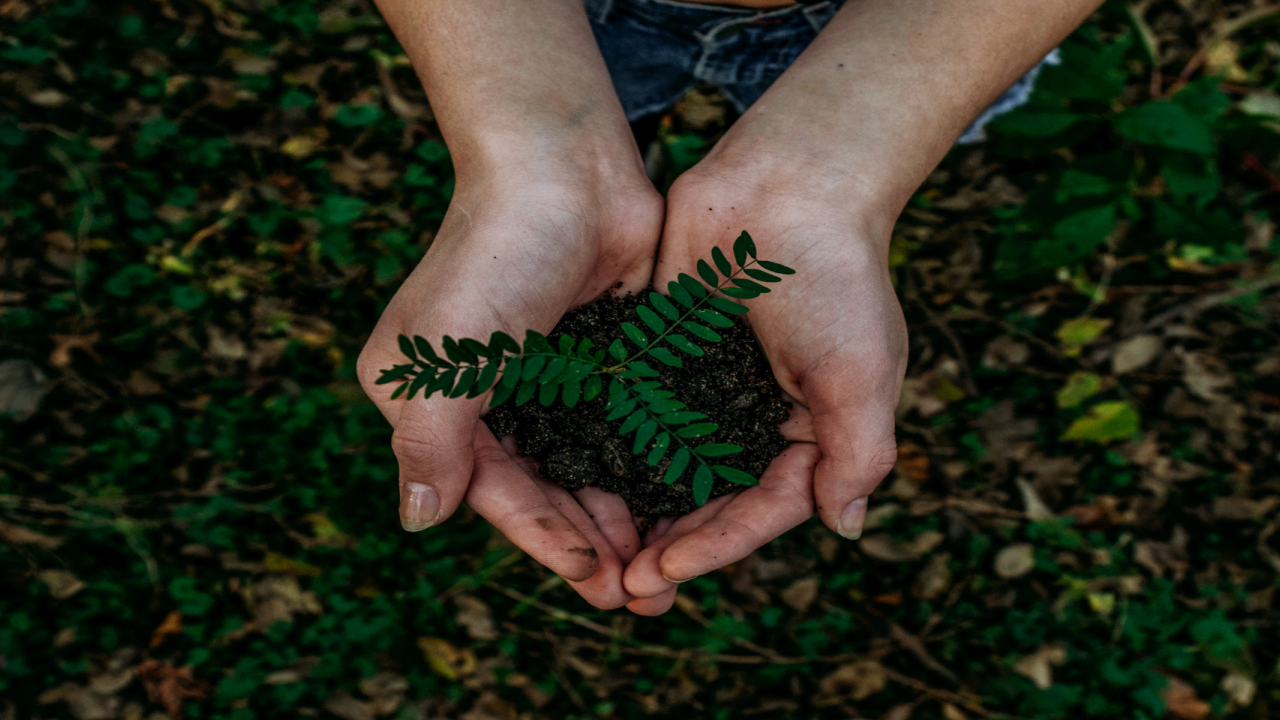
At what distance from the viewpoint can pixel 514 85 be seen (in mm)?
2369

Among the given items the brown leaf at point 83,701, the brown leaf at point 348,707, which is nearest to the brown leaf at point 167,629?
the brown leaf at point 83,701

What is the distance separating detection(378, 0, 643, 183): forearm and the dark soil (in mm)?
506

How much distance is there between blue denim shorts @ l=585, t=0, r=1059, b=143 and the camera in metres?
2.73

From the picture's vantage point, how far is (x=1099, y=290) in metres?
3.69

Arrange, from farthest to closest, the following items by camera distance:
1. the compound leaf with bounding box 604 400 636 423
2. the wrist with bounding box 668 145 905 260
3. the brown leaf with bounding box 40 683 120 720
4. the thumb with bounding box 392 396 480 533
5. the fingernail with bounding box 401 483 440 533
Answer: the brown leaf with bounding box 40 683 120 720
the wrist with bounding box 668 145 905 260
the fingernail with bounding box 401 483 440 533
the thumb with bounding box 392 396 480 533
the compound leaf with bounding box 604 400 636 423

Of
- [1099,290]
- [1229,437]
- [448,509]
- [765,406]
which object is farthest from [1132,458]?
[448,509]

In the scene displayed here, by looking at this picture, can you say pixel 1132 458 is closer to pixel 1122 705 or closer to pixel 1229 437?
pixel 1229 437

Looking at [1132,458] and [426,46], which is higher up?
[426,46]

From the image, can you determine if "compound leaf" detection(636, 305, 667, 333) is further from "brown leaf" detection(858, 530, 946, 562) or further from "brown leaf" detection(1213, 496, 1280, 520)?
"brown leaf" detection(1213, 496, 1280, 520)

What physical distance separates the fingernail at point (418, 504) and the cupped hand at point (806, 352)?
1.97ft

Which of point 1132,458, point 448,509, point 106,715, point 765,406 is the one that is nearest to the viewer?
point 448,509

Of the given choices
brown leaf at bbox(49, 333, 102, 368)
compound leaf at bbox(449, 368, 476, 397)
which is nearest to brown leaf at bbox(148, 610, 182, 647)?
brown leaf at bbox(49, 333, 102, 368)

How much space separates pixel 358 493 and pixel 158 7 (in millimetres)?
2571

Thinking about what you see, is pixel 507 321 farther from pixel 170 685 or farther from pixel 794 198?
pixel 170 685
